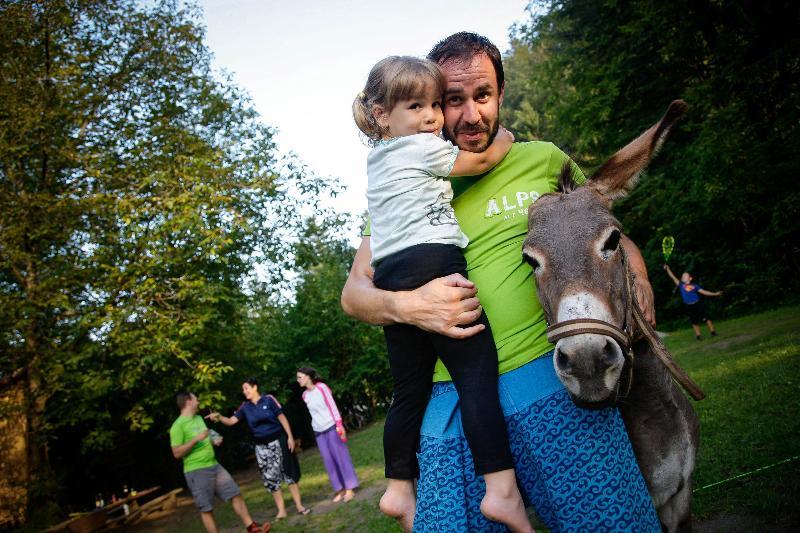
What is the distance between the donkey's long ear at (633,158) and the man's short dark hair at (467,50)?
26.3 inches

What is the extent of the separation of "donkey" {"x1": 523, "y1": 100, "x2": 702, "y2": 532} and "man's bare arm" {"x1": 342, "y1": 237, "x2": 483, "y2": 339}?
1.04 feet

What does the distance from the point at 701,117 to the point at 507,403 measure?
62.8 ft

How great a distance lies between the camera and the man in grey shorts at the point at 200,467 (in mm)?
8586

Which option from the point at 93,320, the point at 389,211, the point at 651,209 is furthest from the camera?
the point at 651,209

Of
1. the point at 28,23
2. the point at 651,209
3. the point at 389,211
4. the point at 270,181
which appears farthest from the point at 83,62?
the point at 651,209

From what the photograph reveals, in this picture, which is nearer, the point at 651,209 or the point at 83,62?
the point at 83,62

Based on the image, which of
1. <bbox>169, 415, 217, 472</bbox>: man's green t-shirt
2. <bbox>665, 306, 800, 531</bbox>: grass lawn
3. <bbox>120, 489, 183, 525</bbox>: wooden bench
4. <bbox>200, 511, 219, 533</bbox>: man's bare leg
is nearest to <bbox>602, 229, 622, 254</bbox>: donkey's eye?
<bbox>665, 306, 800, 531</bbox>: grass lawn

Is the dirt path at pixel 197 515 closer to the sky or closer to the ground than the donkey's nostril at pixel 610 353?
closer to the ground

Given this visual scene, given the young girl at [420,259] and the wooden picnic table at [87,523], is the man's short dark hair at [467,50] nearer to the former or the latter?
the young girl at [420,259]

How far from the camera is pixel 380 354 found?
26.3 metres

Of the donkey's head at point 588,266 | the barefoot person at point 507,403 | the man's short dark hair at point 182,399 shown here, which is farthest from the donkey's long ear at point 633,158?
the man's short dark hair at point 182,399

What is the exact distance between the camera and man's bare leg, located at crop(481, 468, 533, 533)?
1688mm

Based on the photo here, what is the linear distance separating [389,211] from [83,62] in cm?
1406

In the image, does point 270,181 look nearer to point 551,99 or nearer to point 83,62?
point 83,62
